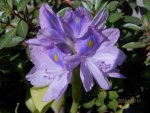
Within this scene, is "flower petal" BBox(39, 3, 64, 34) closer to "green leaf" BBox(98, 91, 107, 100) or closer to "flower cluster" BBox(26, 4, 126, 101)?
"flower cluster" BBox(26, 4, 126, 101)

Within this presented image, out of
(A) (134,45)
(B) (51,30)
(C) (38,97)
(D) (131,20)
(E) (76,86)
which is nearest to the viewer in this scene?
(B) (51,30)

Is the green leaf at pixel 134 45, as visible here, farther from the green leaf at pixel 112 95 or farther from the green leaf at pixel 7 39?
the green leaf at pixel 7 39

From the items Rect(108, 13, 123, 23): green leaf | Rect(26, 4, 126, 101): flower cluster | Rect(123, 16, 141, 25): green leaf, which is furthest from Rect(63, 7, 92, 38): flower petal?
Rect(123, 16, 141, 25): green leaf

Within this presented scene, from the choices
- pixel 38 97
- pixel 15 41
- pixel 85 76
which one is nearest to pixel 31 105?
pixel 38 97

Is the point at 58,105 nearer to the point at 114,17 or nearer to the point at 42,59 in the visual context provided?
the point at 42,59

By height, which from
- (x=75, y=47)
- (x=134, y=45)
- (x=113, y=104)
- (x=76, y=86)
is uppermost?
(x=75, y=47)

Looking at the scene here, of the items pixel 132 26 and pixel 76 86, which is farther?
pixel 132 26

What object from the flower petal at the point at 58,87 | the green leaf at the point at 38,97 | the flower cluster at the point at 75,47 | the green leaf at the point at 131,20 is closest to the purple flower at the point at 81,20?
the flower cluster at the point at 75,47

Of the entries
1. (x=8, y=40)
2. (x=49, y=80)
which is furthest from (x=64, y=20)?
(x=8, y=40)
